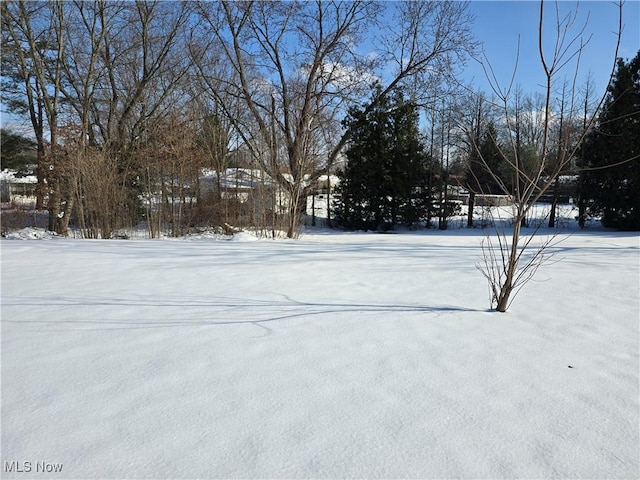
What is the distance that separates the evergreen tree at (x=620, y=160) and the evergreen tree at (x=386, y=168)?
595 cm

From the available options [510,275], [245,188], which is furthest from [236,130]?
[510,275]

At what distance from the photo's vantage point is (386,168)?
49.5ft

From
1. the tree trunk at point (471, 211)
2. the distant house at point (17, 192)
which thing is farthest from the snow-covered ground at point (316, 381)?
the distant house at point (17, 192)

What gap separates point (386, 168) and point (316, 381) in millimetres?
13938

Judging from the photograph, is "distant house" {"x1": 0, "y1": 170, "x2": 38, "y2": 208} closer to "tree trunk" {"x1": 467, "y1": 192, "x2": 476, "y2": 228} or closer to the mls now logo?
the mls now logo

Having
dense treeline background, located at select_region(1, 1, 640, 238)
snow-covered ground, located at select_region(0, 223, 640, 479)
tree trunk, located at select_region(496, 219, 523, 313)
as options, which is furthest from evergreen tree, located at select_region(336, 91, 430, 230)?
tree trunk, located at select_region(496, 219, 523, 313)

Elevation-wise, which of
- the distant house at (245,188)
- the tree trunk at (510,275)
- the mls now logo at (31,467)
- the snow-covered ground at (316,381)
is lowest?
the mls now logo at (31,467)

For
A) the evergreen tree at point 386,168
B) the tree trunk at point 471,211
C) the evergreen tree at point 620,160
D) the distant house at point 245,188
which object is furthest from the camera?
the tree trunk at point 471,211

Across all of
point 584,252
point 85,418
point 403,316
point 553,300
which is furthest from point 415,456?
point 584,252

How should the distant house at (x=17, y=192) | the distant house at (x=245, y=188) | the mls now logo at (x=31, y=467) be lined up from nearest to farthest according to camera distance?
1. the mls now logo at (x=31, y=467)
2. the distant house at (x=245, y=188)
3. the distant house at (x=17, y=192)

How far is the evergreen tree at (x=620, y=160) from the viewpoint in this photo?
12.5 metres

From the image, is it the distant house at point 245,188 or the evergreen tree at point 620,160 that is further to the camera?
the evergreen tree at point 620,160

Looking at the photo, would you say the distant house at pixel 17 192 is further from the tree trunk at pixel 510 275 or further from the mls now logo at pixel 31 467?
the tree trunk at pixel 510 275

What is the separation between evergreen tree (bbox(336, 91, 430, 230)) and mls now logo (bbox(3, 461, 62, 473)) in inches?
568
